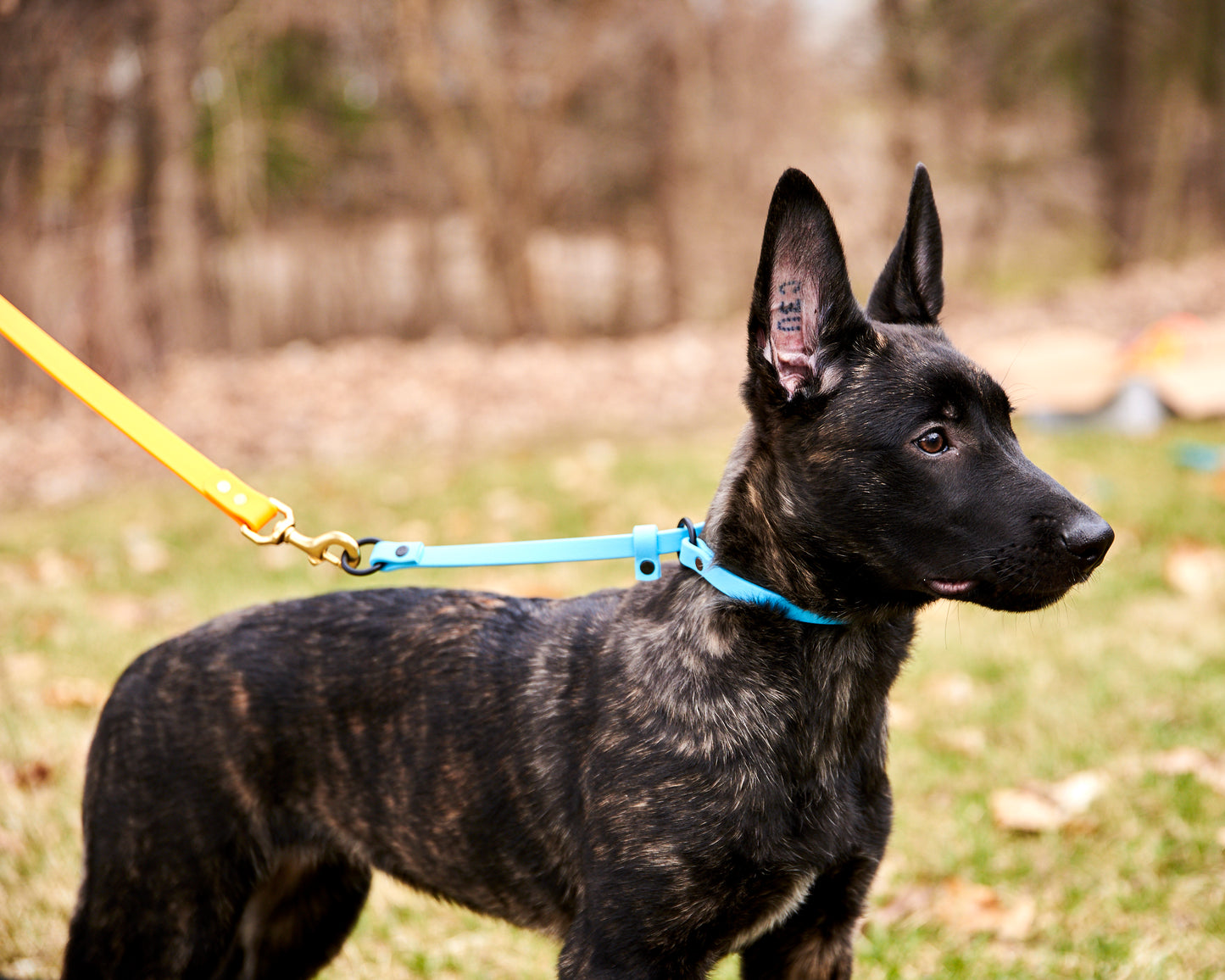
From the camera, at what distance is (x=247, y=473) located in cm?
919

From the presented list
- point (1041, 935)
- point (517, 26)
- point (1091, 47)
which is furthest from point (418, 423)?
point (1091, 47)

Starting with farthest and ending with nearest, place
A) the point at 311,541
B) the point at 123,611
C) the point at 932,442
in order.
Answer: the point at 123,611
the point at 311,541
the point at 932,442

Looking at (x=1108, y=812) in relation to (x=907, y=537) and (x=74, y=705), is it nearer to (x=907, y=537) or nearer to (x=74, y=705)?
(x=907, y=537)

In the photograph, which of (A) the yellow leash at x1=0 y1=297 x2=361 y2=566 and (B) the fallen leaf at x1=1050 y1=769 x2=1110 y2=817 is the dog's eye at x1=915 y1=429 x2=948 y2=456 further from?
(B) the fallen leaf at x1=1050 y1=769 x2=1110 y2=817

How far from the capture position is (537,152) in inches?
602

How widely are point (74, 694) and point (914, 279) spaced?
403cm

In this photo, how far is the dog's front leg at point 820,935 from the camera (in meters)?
2.42

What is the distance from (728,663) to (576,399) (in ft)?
31.2

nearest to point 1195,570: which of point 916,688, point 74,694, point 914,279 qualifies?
point 916,688

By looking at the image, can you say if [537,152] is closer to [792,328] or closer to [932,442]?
[792,328]

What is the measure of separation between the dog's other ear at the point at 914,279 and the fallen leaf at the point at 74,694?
12.4 ft

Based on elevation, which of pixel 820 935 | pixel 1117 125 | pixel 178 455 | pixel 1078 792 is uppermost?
pixel 1117 125

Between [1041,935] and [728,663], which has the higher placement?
[728,663]

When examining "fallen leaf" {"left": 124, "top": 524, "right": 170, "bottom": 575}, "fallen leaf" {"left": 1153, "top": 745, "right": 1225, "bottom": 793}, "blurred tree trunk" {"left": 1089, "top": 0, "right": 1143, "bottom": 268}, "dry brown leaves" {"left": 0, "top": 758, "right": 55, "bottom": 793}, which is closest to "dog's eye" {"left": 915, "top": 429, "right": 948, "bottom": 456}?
"fallen leaf" {"left": 1153, "top": 745, "right": 1225, "bottom": 793}
